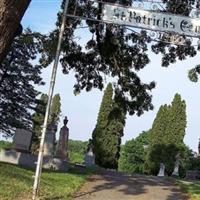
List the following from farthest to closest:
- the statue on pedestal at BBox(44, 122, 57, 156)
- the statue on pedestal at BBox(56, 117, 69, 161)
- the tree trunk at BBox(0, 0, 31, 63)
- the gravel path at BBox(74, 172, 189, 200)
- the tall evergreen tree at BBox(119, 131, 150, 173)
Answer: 1. the tall evergreen tree at BBox(119, 131, 150, 173)
2. the statue on pedestal at BBox(56, 117, 69, 161)
3. the statue on pedestal at BBox(44, 122, 57, 156)
4. the gravel path at BBox(74, 172, 189, 200)
5. the tree trunk at BBox(0, 0, 31, 63)

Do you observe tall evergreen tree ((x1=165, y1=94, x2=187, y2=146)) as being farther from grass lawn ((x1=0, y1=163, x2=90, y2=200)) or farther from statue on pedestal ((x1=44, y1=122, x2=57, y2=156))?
grass lawn ((x1=0, y1=163, x2=90, y2=200))

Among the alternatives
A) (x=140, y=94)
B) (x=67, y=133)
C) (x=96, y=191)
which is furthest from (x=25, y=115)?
(x=96, y=191)

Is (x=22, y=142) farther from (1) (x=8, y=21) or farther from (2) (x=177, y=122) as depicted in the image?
(2) (x=177, y=122)

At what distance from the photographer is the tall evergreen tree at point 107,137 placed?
1817 inches

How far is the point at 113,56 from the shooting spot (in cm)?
1775

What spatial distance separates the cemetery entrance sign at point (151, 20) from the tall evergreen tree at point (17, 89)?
26300 millimetres

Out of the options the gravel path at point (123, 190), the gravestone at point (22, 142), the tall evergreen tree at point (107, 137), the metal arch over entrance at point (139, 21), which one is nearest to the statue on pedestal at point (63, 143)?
the gravestone at point (22, 142)

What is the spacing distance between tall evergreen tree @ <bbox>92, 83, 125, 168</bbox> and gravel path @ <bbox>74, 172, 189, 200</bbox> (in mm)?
25298

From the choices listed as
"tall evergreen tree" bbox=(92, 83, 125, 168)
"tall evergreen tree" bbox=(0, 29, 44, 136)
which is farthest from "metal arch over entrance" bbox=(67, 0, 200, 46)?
"tall evergreen tree" bbox=(92, 83, 125, 168)

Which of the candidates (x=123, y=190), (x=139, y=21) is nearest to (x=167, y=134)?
(x=123, y=190)

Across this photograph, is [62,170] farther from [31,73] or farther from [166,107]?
[166,107]

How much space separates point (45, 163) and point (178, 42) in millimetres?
9940

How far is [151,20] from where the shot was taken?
12336 millimetres

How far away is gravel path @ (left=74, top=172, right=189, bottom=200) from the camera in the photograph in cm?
1534
